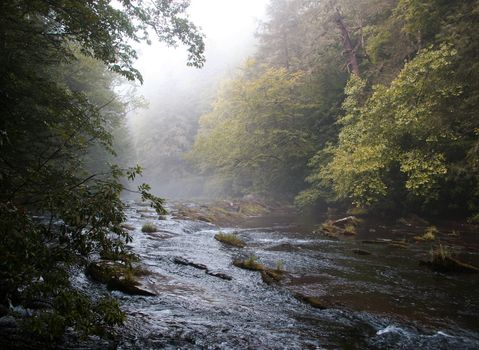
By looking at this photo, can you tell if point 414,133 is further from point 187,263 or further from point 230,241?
point 187,263

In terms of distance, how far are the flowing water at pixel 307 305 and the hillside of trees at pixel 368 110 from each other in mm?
5806

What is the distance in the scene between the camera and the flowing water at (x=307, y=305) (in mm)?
5285

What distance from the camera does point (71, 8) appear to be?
5.85m

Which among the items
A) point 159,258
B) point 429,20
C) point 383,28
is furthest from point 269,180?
point 159,258

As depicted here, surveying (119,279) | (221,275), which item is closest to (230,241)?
(221,275)

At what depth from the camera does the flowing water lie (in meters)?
5.29

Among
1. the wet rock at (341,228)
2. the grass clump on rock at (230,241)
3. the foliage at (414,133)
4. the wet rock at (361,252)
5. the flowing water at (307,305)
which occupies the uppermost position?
the foliage at (414,133)

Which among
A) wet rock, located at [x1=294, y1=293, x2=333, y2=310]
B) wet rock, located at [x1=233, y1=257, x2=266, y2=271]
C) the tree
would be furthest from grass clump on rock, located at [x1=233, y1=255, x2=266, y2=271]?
the tree

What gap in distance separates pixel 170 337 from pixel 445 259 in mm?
7678

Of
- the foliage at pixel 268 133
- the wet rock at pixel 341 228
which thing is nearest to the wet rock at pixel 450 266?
the wet rock at pixel 341 228

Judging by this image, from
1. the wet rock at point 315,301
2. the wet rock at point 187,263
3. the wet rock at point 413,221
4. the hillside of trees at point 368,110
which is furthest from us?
the wet rock at point 413,221

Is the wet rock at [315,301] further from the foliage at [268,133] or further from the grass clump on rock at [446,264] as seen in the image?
the foliage at [268,133]

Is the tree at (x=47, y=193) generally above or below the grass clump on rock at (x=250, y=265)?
above

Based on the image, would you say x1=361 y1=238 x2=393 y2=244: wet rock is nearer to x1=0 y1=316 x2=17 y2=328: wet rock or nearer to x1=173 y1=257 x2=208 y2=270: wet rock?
x1=173 y1=257 x2=208 y2=270: wet rock
